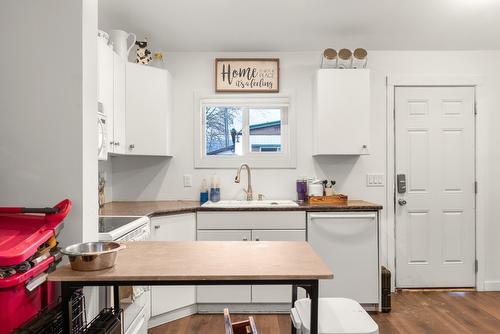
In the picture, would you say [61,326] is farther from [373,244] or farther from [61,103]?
[373,244]

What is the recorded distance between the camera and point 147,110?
3.05 metres

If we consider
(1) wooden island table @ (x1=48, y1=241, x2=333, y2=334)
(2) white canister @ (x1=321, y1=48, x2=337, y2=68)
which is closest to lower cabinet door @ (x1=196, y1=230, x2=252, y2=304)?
(1) wooden island table @ (x1=48, y1=241, x2=333, y2=334)

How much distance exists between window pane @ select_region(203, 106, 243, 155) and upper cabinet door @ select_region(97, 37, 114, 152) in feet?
3.45

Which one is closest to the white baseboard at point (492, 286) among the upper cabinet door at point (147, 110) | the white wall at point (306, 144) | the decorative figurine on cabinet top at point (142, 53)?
the white wall at point (306, 144)

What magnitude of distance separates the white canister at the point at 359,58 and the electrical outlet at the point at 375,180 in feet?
3.45

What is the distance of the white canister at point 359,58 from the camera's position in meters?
3.18

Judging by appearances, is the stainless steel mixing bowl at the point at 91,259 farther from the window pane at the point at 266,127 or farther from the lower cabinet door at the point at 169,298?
the window pane at the point at 266,127

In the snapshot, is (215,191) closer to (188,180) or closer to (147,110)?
(188,180)

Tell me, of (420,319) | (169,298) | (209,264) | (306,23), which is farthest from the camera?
(306,23)

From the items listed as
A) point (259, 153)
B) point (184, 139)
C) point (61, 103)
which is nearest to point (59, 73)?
point (61, 103)

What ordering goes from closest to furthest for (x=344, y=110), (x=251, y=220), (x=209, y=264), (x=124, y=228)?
1. (x=209, y=264)
2. (x=124, y=228)
3. (x=251, y=220)
4. (x=344, y=110)

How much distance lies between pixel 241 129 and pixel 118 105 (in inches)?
47.4

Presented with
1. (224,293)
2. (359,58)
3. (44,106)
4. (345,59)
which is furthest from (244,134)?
(44,106)

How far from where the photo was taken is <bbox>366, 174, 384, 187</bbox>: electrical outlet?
11.2 feet
